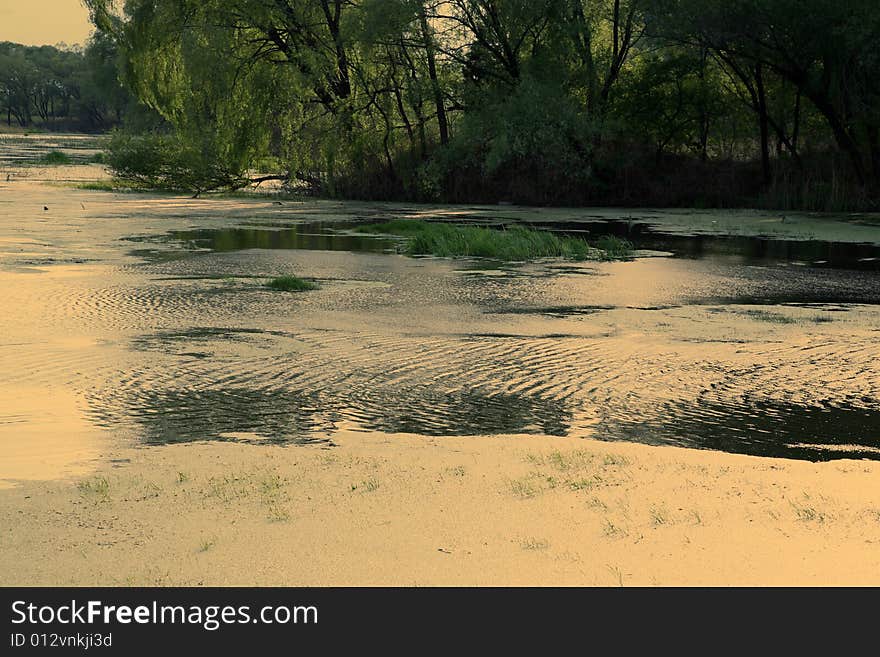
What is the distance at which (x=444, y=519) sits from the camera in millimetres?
4816

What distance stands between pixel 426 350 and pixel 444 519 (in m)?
4.63

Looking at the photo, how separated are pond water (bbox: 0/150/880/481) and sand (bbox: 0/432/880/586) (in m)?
0.53

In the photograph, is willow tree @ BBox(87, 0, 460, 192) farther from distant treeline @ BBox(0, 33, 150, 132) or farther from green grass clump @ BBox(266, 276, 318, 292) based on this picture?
distant treeline @ BBox(0, 33, 150, 132)

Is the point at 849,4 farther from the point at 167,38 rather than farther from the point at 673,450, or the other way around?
the point at 673,450

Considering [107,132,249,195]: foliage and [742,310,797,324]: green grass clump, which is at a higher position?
[107,132,249,195]: foliage

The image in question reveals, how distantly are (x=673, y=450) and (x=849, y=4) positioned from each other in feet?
67.9

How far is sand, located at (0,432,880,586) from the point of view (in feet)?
13.6

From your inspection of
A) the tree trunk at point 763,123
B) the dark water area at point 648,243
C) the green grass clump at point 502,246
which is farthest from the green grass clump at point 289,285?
the tree trunk at point 763,123

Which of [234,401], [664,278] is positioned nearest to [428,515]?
[234,401]

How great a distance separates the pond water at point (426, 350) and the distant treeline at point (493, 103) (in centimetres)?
1065

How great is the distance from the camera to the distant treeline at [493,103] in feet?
91.4

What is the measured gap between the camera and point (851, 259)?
17797 millimetres

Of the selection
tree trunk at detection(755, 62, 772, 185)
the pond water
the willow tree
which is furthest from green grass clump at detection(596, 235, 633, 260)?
the willow tree

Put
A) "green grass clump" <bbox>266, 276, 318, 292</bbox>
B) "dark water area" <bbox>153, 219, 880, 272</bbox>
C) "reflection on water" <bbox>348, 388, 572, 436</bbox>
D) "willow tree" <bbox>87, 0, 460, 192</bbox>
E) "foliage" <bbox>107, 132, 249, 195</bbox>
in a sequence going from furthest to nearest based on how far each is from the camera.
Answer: "foliage" <bbox>107, 132, 249, 195</bbox>
"willow tree" <bbox>87, 0, 460, 192</bbox>
"dark water area" <bbox>153, 219, 880, 272</bbox>
"green grass clump" <bbox>266, 276, 318, 292</bbox>
"reflection on water" <bbox>348, 388, 572, 436</bbox>
